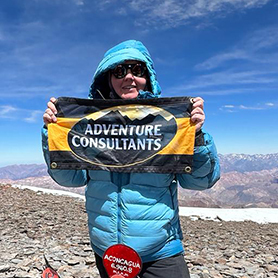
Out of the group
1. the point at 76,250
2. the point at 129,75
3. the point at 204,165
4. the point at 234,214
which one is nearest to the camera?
the point at 204,165

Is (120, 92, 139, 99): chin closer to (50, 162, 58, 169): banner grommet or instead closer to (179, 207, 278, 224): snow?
(50, 162, 58, 169): banner grommet

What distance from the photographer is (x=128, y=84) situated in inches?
106

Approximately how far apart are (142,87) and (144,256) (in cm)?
158

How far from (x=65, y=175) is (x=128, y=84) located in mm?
1101

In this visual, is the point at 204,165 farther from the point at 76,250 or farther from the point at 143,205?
the point at 76,250

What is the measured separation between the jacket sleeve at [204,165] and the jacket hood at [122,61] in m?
0.71

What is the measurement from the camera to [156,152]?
8.78 ft

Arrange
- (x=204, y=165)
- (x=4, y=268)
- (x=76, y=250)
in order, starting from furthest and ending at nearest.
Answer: (x=76, y=250), (x=4, y=268), (x=204, y=165)

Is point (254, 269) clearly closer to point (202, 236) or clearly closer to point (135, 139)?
point (202, 236)

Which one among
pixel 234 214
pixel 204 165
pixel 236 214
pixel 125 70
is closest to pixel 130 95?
pixel 125 70

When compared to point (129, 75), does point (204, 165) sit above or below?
below

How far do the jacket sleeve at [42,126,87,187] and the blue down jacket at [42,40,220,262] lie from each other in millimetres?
156

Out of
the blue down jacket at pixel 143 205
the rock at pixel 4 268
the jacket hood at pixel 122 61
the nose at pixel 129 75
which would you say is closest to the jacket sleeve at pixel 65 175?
the blue down jacket at pixel 143 205

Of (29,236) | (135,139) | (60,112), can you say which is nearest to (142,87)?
(135,139)
